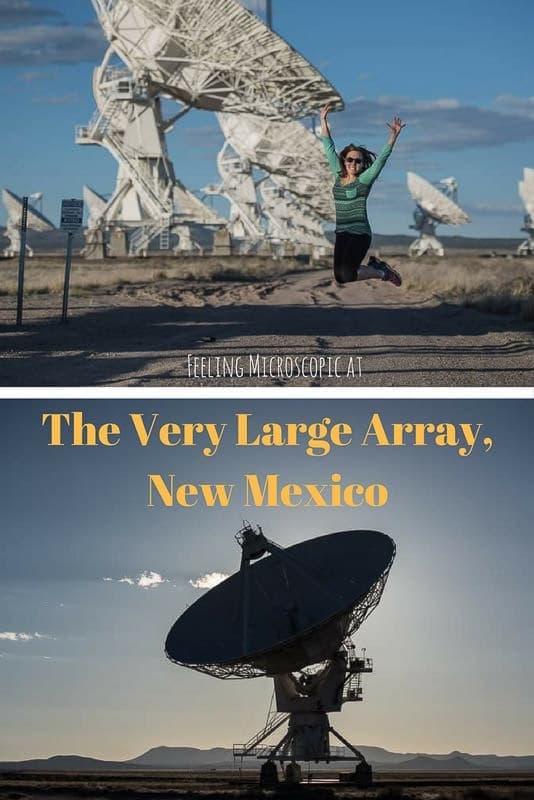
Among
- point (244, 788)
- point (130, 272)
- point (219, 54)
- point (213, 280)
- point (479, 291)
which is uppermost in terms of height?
point (219, 54)

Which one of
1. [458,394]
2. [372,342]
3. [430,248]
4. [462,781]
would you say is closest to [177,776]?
[462,781]

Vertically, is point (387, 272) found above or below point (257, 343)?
above

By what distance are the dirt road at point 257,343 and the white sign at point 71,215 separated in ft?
5.43

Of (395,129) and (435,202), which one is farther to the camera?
(435,202)

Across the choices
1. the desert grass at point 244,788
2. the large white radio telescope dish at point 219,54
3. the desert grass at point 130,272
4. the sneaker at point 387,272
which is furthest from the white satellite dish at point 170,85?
the sneaker at point 387,272

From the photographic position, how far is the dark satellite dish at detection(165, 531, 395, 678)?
1808cm

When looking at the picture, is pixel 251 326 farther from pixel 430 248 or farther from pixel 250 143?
pixel 430 248

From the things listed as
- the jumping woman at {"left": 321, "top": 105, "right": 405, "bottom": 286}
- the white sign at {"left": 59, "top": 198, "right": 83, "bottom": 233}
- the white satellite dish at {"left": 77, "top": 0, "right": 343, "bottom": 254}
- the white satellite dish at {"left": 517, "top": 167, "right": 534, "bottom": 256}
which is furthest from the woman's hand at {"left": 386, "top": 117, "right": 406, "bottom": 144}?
the white satellite dish at {"left": 517, "top": 167, "right": 534, "bottom": 256}

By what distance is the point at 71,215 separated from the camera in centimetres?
2098

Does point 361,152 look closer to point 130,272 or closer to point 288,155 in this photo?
point 130,272

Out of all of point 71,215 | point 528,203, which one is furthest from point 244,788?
point 528,203

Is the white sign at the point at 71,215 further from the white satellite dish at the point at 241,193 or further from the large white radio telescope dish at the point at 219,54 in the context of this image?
the white satellite dish at the point at 241,193

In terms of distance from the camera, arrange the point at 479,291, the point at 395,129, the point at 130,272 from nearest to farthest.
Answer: the point at 395,129 < the point at 479,291 < the point at 130,272

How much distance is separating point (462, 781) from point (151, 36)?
32.4 metres
